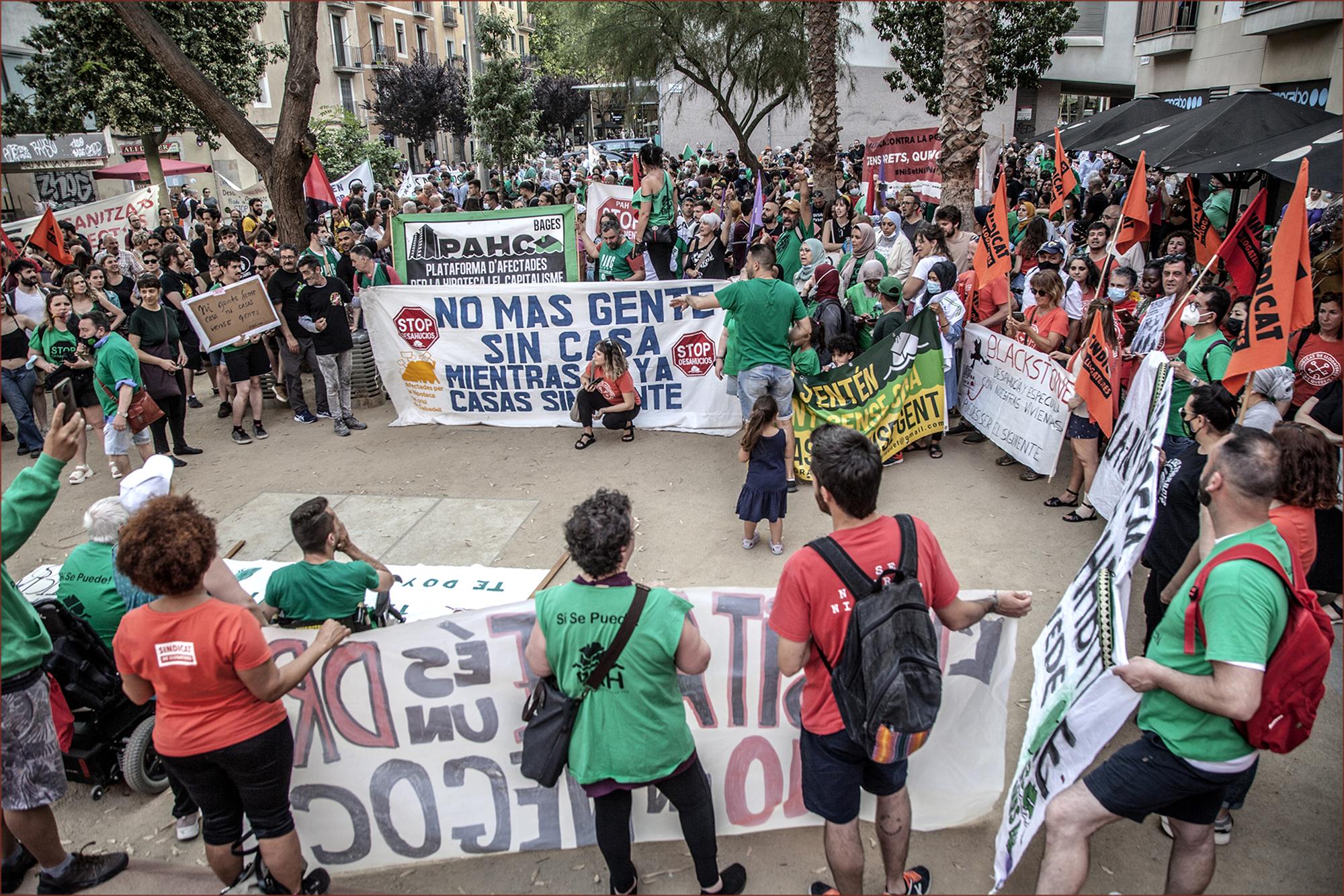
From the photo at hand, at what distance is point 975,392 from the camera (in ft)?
26.3

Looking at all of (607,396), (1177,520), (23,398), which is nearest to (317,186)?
(23,398)

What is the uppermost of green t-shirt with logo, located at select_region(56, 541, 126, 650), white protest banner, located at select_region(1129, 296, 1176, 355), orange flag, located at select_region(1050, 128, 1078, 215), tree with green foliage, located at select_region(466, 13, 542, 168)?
tree with green foliage, located at select_region(466, 13, 542, 168)

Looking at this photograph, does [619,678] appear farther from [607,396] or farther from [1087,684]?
[607,396]

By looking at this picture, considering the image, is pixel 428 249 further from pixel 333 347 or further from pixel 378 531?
pixel 378 531

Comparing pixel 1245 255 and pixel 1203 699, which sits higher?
pixel 1245 255

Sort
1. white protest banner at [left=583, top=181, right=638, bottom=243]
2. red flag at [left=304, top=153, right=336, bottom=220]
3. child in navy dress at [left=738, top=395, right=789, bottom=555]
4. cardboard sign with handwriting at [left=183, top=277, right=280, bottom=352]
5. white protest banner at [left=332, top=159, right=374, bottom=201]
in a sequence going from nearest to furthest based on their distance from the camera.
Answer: child in navy dress at [left=738, top=395, right=789, bottom=555], cardboard sign with handwriting at [left=183, top=277, right=280, bottom=352], white protest banner at [left=583, top=181, right=638, bottom=243], red flag at [left=304, top=153, right=336, bottom=220], white protest banner at [left=332, top=159, right=374, bottom=201]

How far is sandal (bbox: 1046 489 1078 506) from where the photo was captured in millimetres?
6664

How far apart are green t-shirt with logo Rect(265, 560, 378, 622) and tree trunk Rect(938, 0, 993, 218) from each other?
9.46 metres

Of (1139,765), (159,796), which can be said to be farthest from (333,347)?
(1139,765)

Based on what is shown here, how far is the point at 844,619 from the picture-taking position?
279 cm

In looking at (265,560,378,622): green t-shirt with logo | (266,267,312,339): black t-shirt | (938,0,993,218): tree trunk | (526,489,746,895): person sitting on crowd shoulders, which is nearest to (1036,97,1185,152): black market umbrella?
(938,0,993,218): tree trunk

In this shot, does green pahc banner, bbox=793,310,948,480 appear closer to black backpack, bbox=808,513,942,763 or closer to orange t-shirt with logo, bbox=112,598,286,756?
black backpack, bbox=808,513,942,763

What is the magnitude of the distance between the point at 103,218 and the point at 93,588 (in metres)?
13.6

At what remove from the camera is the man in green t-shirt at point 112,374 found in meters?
7.36
